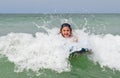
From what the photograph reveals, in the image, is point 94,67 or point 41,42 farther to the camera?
point 41,42

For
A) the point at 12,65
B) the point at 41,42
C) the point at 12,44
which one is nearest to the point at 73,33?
the point at 41,42

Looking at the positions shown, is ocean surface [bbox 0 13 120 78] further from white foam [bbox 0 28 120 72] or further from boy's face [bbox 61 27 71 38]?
boy's face [bbox 61 27 71 38]

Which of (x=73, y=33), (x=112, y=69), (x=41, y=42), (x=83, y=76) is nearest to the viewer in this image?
(x=83, y=76)

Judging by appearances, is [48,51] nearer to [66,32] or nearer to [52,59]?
[52,59]

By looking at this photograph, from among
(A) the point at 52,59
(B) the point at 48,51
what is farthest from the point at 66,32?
(A) the point at 52,59

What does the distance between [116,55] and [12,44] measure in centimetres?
322

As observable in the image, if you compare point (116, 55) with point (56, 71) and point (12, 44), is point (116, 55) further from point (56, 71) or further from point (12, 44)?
point (12, 44)

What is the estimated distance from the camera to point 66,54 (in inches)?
389

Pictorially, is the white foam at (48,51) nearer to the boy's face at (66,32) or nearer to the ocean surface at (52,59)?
the ocean surface at (52,59)

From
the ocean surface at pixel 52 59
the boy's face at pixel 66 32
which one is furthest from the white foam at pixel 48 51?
the boy's face at pixel 66 32

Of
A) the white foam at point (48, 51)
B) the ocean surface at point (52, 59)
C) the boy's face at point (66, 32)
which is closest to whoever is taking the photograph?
Answer: the ocean surface at point (52, 59)

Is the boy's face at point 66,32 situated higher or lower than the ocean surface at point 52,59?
higher

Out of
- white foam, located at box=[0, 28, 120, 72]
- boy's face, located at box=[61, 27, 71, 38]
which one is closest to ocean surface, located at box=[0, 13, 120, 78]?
white foam, located at box=[0, 28, 120, 72]

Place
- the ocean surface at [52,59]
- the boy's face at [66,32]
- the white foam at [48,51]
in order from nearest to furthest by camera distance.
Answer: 1. the ocean surface at [52,59]
2. the white foam at [48,51]
3. the boy's face at [66,32]
